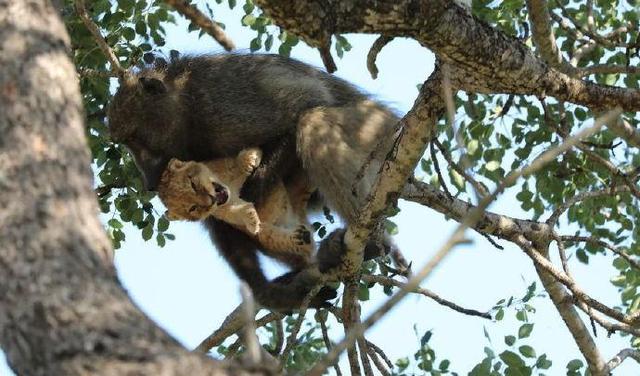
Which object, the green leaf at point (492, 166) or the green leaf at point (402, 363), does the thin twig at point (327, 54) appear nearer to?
the green leaf at point (402, 363)

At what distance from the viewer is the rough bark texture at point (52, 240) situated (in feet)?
5.77

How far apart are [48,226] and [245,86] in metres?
3.69

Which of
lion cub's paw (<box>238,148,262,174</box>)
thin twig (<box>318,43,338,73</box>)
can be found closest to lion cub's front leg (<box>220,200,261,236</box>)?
lion cub's paw (<box>238,148,262,174</box>)

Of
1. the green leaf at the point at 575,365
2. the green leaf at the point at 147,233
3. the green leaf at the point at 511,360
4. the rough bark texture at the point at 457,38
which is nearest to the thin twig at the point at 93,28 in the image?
the green leaf at the point at 147,233

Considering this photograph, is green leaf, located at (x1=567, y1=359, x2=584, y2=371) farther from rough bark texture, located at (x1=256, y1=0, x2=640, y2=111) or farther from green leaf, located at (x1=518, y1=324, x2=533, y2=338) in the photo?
rough bark texture, located at (x1=256, y1=0, x2=640, y2=111)

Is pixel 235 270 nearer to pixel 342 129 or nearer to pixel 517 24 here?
pixel 342 129

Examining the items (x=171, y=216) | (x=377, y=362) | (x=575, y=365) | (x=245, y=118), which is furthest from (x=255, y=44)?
(x=575, y=365)

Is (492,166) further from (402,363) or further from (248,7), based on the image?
(248,7)

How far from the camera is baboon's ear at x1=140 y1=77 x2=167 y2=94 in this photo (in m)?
5.61

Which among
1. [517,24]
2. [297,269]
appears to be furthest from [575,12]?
[297,269]

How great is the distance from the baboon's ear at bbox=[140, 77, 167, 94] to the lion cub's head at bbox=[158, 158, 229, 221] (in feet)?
2.27

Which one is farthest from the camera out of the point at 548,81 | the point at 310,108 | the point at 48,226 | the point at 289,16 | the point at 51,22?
the point at 310,108

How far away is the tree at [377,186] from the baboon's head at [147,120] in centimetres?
10

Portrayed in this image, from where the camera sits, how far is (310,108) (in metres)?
5.27
